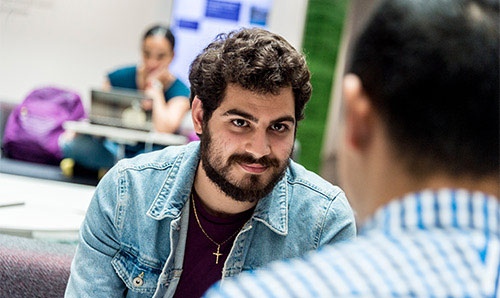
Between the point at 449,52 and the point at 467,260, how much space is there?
216mm

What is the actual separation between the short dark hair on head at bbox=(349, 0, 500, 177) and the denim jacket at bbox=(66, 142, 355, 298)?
0.98 m

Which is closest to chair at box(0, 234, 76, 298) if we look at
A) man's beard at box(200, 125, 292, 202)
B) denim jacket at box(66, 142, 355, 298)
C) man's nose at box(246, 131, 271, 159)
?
denim jacket at box(66, 142, 355, 298)

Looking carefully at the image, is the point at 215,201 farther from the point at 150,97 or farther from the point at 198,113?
the point at 150,97

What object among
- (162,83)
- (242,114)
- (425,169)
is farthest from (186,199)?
(162,83)

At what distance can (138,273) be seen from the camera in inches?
60.8

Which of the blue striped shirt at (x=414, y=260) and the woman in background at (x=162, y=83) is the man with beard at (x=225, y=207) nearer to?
→ the blue striped shirt at (x=414, y=260)

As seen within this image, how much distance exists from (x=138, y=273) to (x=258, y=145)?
1.64 feet

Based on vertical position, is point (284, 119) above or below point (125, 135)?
above

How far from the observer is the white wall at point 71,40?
5.32m

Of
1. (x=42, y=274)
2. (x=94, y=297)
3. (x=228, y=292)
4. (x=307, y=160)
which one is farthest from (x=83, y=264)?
(x=307, y=160)

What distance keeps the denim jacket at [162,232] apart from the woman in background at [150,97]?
1.78 meters

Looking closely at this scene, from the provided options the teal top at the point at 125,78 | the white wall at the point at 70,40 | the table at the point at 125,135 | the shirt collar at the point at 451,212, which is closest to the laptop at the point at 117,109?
the table at the point at 125,135

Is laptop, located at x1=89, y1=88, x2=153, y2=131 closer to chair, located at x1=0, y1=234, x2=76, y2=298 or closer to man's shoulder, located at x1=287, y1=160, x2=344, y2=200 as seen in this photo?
chair, located at x1=0, y1=234, x2=76, y2=298

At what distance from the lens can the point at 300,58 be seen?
1.62 meters
